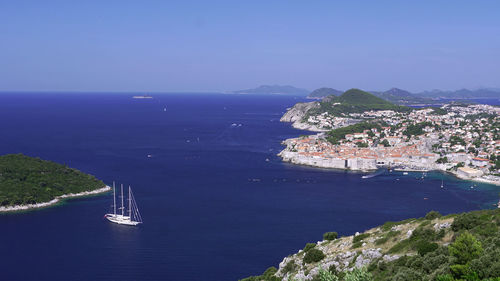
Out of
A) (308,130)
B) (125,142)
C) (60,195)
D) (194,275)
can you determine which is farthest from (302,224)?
(308,130)

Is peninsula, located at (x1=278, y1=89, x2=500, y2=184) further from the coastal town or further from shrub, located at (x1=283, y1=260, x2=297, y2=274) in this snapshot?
shrub, located at (x1=283, y1=260, x2=297, y2=274)

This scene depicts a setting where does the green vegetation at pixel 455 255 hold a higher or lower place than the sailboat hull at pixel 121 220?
higher

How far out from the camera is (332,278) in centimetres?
1248

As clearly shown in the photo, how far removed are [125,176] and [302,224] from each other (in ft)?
79.4

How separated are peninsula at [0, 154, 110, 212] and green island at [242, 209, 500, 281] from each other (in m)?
27.8

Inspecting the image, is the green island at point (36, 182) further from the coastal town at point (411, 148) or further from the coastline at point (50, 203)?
the coastal town at point (411, 148)

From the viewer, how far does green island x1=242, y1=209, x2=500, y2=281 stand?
12.3 m

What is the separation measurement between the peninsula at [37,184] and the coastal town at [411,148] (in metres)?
29.6

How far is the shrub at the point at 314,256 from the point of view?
19.9 meters

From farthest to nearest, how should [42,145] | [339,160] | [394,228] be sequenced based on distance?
[42,145]
[339,160]
[394,228]

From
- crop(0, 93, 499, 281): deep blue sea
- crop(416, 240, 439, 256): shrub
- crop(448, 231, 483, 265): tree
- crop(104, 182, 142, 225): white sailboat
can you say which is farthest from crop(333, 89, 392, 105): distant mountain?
crop(448, 231, 483, 265): tree

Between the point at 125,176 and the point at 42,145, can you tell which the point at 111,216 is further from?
the point at 42,145

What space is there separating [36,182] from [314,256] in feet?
110

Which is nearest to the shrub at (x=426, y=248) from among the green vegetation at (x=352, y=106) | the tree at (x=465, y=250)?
the tree at (x=465, y=250)
